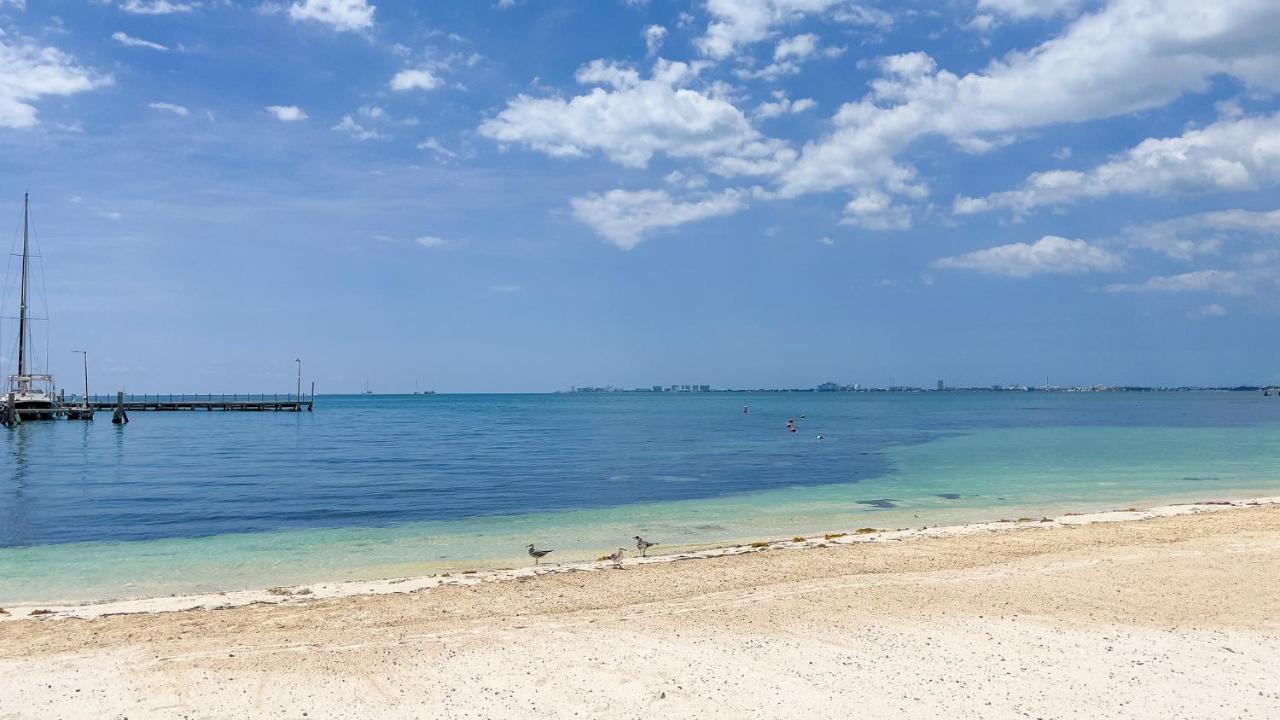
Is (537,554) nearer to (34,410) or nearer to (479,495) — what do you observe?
(479,495)

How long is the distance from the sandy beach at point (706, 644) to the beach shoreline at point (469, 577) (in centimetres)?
12

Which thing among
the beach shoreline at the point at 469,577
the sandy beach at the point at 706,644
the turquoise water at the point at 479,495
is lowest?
the turquoise water at the point at 479,495

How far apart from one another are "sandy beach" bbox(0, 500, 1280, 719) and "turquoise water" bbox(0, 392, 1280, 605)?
3.97m

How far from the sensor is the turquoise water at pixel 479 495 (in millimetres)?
16266

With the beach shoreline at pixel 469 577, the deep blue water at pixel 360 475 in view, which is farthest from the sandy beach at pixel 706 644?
the deep blue water at pixel 360 475

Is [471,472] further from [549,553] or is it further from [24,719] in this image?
[24,719]

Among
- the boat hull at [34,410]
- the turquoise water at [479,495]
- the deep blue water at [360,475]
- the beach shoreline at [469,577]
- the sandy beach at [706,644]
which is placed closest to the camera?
the sandy beach at [706,644]

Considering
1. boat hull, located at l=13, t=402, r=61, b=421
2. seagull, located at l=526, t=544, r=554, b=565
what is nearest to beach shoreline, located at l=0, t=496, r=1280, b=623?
seagull, located at l=526, t=544, r=554, b=565

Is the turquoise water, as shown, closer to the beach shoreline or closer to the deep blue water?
the deep blue water

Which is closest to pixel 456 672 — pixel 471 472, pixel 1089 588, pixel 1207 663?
pixel 1207 663

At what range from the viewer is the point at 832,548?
1528 cm

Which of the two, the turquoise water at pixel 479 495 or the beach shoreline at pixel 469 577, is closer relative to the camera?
the beach shoreline at pixel 469 577

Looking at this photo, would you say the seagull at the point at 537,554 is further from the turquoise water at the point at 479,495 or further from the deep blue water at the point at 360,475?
the deep blue water at the point at 360,475

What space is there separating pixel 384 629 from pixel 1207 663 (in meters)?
9.08
